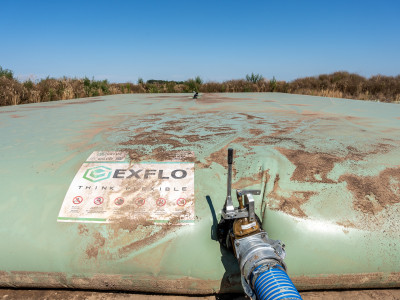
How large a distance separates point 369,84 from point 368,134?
41.3ft

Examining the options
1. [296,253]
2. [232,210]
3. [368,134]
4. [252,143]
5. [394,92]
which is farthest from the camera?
[394,92]

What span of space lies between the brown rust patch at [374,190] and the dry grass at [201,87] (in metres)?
6.82

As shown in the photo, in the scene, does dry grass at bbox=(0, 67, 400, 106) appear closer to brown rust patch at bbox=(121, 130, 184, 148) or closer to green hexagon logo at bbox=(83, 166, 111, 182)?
brown rust patch at bbox=(121, 130, 184, 148)

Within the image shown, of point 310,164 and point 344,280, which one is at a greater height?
point 310,164

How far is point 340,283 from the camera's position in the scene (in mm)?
1138

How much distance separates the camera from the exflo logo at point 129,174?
1323 mm

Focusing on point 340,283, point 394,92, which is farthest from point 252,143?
point 394,92

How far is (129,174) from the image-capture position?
4.43ft

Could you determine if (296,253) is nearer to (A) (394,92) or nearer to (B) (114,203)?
(B) (114,203)

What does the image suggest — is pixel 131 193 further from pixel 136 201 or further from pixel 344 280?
pixel 344 280

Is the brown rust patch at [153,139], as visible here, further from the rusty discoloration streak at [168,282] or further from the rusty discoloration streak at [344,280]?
the rusty discoloration streak at [344,280]

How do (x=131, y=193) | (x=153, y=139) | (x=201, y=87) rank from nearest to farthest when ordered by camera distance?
(x=131, y=193)
(x=153, y=139)
(x=201, y=87)

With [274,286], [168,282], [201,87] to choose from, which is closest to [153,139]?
[168,282]

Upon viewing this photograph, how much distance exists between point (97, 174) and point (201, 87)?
10087mm
